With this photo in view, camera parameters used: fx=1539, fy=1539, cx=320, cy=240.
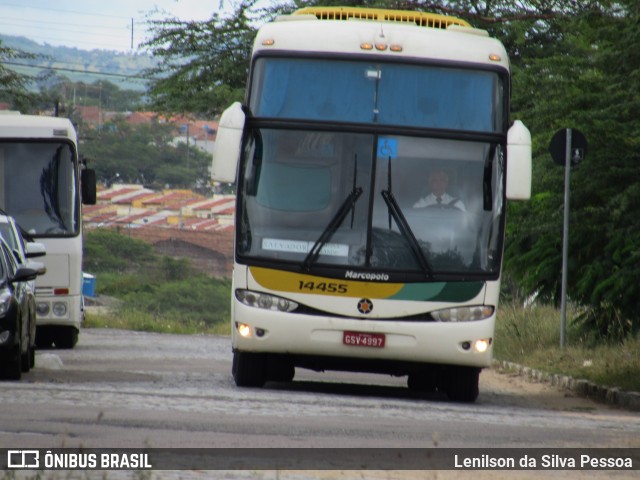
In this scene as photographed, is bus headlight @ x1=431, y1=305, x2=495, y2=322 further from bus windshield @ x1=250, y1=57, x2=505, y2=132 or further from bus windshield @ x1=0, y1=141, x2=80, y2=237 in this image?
bus windshield @ x1=0, y1=141, x2=80, y2=237

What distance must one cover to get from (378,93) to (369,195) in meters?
1.09

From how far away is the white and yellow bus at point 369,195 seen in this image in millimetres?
14883

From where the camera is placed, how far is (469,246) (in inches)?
595

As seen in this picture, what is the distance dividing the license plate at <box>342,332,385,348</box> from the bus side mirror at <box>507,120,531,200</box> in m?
1.89

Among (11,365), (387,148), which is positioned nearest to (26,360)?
(11,365)

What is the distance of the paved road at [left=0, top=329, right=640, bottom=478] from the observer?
34.9 feet

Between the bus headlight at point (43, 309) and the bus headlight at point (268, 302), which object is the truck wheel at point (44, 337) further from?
the bus headlight at point (268, 302)

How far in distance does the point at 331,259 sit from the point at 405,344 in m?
1.09

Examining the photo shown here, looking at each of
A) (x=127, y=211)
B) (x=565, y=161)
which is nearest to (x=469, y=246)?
(x=565, y=161)

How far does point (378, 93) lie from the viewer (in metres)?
15.4

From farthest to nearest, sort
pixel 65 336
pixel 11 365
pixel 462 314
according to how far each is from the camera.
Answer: pixel 65 336 < pixel 11 365 < pixel 462 314

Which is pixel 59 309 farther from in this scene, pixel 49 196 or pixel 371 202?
pixel 371 202

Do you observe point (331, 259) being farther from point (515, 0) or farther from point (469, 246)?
point (515, 0)

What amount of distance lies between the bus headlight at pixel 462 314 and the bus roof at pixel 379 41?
249cm
